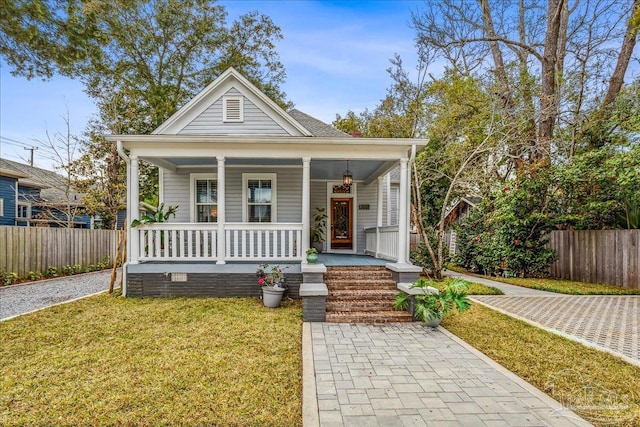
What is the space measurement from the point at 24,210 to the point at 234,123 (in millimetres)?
16575

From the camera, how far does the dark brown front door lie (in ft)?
36.5

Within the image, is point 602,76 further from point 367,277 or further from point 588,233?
point 367,277

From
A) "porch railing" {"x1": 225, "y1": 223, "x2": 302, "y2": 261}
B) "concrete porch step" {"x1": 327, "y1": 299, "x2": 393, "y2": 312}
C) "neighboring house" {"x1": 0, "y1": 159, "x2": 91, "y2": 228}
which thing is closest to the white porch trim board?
"porch railing" {"x1": 225, "y1": 223, "x2": 302, "y2": 261}

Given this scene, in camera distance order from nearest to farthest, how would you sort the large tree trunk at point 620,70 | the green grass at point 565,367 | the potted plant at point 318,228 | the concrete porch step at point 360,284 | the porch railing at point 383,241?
1. the green grass at point 565,367
2. the concrete porch step at point 360,284
3. the porch railing at point 383,241
4. the potted plant at point 318,228
5. the large tree trunk at point 620,70

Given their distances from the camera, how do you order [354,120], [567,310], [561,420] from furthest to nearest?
[354,120], [567,310], [561,420]

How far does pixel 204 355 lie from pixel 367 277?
4062mm

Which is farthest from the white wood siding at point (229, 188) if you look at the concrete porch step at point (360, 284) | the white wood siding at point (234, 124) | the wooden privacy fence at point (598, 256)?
the wooden privacy fence at point (598, 256)

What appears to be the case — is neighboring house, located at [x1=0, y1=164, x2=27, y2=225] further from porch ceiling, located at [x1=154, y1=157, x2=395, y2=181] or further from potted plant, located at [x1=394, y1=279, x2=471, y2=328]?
potted plant, located at [x1=394, y1=279, x2=471, y2=328]

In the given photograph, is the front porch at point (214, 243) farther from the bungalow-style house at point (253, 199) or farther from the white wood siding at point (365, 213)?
the white wood siding at point (365, 213)

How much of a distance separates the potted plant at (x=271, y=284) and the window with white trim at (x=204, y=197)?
3492 mm

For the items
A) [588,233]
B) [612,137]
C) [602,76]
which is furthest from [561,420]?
[602,76]

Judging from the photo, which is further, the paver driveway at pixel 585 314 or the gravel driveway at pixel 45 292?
the gravel driveway at pixel 45 292

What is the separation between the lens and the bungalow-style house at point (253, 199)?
7.51m

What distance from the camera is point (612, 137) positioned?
10367 millimetres
